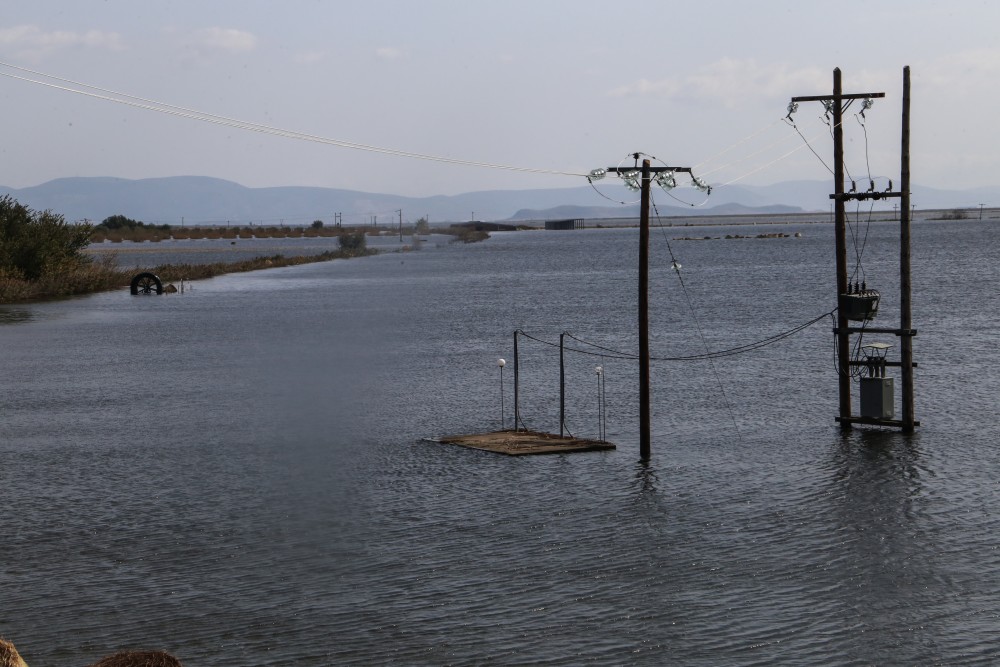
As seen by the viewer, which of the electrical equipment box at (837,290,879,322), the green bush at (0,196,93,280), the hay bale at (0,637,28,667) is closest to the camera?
the hay bale at (0,637,28,667)

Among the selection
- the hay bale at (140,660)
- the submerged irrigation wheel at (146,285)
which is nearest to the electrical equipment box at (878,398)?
the hay bale at (140,660)

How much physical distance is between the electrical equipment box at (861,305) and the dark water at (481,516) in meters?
2.72

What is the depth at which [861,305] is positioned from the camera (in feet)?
98.2

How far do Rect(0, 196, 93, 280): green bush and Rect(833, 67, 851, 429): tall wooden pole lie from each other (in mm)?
66189

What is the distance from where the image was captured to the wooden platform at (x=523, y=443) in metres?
27.8

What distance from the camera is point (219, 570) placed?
19.0 meters

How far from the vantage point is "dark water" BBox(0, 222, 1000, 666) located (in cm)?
1603

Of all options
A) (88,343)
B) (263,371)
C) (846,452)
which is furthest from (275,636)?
(88,343)

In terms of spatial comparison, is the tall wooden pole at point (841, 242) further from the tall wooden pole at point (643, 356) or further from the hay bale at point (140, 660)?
the hay bale at point (140, 660)

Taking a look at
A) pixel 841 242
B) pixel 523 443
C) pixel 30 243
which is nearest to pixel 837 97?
pixel 841 242

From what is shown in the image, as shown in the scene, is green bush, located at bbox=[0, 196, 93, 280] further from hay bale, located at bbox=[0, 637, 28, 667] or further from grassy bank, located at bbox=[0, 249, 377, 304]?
hay bale, located at bbox=[0, 637, 28, 667]

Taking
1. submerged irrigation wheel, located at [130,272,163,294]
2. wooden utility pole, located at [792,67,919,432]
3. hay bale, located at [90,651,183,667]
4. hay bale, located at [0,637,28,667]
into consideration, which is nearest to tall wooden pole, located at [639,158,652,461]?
wooden utility pole, located at [792,67,919,432]

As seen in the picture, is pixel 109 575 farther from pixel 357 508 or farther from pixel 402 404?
pixel 402 404

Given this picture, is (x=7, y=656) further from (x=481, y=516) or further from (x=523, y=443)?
(x=523, y=443)
